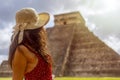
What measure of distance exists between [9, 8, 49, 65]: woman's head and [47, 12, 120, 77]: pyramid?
3264cm

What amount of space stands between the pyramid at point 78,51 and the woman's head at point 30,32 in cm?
3264

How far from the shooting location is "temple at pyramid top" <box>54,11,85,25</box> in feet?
156

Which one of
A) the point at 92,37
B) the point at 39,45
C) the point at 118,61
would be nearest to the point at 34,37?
the point at 39,45

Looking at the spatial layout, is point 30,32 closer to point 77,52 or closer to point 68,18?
point 77,52

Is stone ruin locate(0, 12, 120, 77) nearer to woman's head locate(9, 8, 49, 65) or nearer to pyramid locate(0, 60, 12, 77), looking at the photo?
pyramid locate(0, 60, 12, 77)

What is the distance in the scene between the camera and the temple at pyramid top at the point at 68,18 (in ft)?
156

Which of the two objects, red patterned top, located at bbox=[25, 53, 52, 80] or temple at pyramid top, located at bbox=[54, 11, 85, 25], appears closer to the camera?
red patterned top, located at bbox=[25, 53, 52, 80]

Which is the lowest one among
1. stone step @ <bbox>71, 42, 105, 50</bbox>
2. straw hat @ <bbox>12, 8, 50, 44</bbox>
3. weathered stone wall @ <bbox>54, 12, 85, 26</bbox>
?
straw hat @ <bbox>12, 8, 50, 44</bbox>

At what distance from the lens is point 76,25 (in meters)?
47.2

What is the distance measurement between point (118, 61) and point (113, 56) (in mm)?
1086

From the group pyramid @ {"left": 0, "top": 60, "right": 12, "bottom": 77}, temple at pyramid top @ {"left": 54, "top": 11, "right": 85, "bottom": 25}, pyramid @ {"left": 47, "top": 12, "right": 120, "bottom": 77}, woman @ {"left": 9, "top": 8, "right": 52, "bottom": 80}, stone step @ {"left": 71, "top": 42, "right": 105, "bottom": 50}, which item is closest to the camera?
woman @ {"left": 9, "top": 8, "right": 52, "bottom": 80}

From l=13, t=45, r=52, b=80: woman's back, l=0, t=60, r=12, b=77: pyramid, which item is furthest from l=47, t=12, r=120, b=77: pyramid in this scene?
l=13, t=45, r=52, b=80: woman's back

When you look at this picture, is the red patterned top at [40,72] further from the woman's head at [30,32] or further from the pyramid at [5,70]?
the pyramid at [5,70]

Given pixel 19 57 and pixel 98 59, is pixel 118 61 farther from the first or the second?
pixel 19 57
